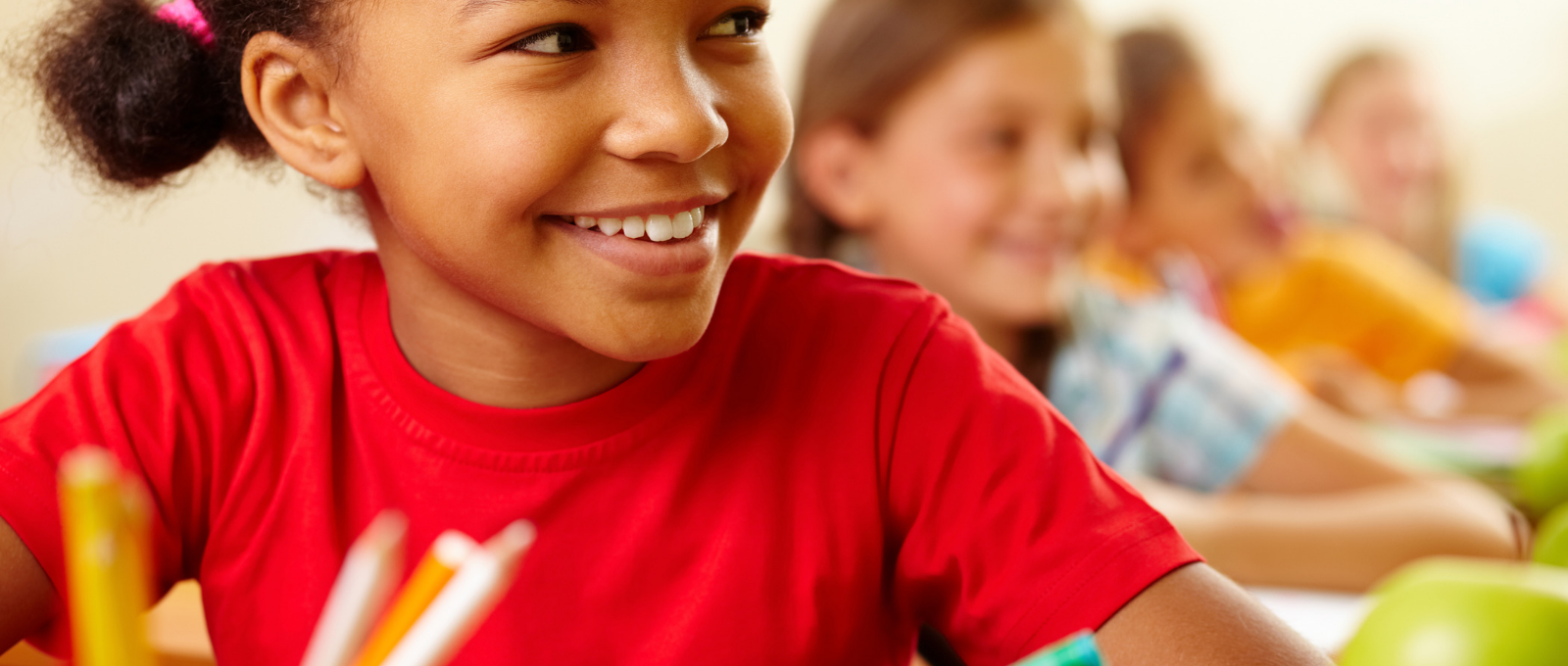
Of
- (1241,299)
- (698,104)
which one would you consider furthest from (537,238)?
(1241,299)

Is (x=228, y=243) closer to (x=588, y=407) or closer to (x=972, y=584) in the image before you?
(x=588, y=407)

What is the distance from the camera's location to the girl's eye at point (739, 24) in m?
0.59

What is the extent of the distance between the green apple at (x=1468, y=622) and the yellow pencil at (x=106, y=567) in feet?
1.56

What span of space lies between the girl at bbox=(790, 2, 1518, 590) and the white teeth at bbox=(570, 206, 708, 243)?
2.15 feet

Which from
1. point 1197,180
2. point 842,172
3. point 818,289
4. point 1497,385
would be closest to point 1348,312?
point 1497,385

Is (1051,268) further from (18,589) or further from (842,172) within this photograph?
(18,589)

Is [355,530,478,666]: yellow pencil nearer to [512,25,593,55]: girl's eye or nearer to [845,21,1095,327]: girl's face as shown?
[512,25,593,55]: girl's eye

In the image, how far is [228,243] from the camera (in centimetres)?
179

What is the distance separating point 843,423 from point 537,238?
17 centimetres

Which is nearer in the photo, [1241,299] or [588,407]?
[588,407]

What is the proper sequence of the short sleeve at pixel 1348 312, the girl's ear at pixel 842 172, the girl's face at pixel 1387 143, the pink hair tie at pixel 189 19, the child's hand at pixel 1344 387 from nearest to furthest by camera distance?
the pink hair tie at pixel 189 19 < the girl's ear at pixel 842 172 < the child's hand at pixel 1344 387 < the short sleeve at pixel 1348 312 < the girl's face at pixel 1387 143

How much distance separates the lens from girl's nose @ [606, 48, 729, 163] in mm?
543

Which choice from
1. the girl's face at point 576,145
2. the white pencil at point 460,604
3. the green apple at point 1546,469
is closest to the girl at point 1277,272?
the green apple at point 1546,469

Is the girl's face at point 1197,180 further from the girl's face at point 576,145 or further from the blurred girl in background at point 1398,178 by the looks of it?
the girl's face at point 576,145
